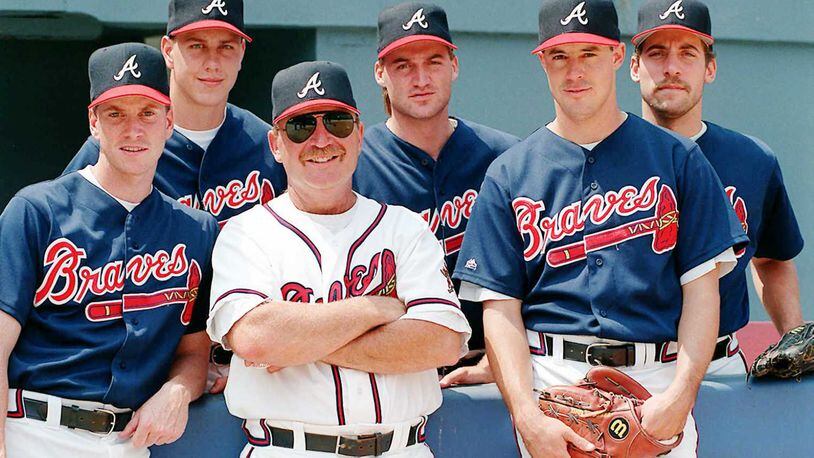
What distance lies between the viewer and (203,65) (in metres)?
3.59

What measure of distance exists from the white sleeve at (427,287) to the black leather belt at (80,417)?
0.84 metres

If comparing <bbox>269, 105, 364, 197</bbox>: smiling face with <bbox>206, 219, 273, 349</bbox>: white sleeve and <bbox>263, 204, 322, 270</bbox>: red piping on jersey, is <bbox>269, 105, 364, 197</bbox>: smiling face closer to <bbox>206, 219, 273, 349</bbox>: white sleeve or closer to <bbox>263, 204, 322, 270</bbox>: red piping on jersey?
<bbox>263, 204, 322, 270</bbox>: red piping on jersey

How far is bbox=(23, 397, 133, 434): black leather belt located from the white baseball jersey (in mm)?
324

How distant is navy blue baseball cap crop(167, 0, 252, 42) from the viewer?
3.57 m

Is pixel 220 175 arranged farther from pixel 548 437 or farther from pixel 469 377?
pixel 548 437

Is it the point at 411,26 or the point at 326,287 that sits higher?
the point at 411,26

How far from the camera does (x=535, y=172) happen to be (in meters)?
3.09

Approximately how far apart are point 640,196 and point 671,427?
65 centimetres

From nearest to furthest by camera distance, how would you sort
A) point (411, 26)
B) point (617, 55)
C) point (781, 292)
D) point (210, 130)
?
point (617, 55) → point (411, 26) → point (210, 130) → point (781, 292)

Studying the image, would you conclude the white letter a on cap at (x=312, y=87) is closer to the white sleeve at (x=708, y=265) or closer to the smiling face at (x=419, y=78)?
the smiling face at (x=419, y=78)

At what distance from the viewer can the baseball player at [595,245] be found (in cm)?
298

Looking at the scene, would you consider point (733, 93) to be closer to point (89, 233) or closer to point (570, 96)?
point (570, 96)

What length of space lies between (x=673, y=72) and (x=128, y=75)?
1858 millimetres

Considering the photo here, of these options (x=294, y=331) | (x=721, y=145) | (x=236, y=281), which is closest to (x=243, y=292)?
(x=236, y=281)
